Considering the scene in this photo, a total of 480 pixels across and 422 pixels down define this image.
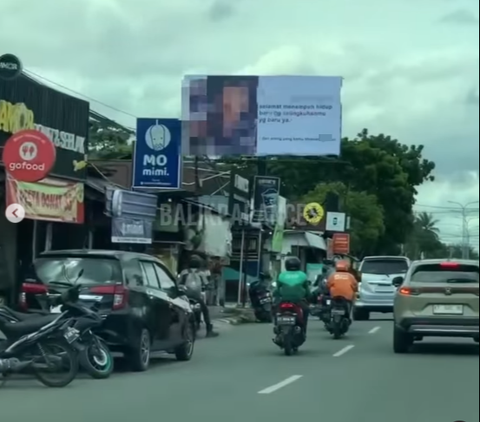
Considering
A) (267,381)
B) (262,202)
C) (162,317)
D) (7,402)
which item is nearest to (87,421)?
(7,402)

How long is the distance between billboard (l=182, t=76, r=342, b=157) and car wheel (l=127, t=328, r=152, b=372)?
2062cm

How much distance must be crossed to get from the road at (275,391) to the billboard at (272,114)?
57.7 feet

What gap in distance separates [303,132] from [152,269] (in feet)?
67.3

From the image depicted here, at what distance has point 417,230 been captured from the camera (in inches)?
2830

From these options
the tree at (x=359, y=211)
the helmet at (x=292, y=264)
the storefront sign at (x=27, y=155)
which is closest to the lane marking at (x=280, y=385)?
the helmet at (x=292, y=264)

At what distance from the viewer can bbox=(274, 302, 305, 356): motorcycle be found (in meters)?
17.6

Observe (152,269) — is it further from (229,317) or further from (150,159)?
(229,317)

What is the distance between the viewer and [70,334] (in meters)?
12.7

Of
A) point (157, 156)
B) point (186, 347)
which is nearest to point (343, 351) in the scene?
point (186, 347)

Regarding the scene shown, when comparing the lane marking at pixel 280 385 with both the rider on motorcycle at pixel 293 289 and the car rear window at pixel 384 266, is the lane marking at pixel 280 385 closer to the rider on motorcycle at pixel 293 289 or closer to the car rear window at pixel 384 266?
the rider on motorcycle at pixel 293 289

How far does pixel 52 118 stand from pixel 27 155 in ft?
11.4

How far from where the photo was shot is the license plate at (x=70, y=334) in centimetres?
1263

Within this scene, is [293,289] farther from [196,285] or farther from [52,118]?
[52,118]

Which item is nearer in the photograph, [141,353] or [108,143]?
[141,353]
